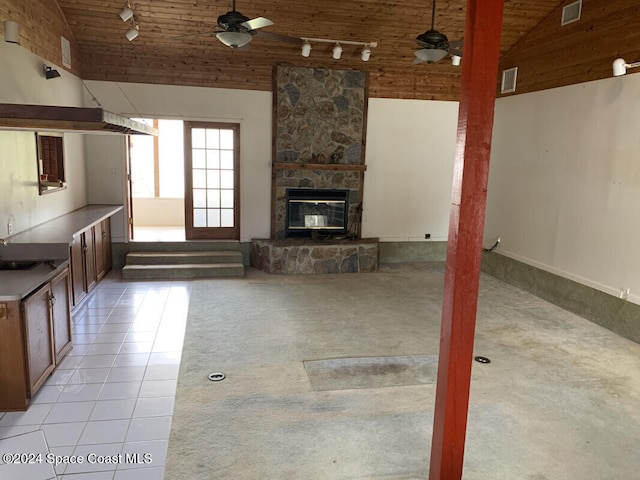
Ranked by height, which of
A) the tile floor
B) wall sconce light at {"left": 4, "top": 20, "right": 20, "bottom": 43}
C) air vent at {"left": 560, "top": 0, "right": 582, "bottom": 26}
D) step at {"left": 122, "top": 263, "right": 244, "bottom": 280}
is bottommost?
the tile floor

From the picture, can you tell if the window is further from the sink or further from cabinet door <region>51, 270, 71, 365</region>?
cabinet door <region>51, 270, 71, 365</region>

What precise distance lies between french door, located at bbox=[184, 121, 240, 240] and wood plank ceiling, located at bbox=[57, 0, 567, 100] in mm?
791

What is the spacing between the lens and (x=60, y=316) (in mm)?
3879

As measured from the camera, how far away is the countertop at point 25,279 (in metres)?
3.08

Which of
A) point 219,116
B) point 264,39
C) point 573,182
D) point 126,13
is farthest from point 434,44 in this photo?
point 219,116

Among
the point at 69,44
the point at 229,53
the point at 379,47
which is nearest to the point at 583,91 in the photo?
the point at 379,47

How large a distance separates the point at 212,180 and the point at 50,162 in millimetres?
2557

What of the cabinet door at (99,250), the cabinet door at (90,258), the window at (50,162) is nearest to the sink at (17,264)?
the window at (50,162)

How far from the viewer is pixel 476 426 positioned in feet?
10.6

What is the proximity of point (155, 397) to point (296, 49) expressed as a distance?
5.27 m

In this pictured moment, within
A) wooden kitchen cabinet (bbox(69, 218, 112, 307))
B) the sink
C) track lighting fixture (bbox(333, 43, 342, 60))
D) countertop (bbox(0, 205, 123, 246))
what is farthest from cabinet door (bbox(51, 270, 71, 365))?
track lighting fixture (bbox(333, 43, 342, 60))

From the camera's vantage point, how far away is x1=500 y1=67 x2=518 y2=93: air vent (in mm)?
6838

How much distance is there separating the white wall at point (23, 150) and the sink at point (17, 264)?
39 cm

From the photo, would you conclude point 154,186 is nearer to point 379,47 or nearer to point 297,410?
point 379,47
